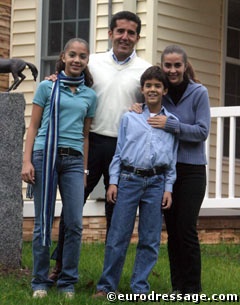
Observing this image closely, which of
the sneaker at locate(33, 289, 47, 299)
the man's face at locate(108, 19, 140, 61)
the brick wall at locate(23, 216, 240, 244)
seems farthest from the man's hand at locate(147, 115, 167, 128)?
the brick wall at locate(23, 216, 240, 244)

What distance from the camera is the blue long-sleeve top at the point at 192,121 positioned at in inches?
279

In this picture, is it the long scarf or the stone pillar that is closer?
the long scarf

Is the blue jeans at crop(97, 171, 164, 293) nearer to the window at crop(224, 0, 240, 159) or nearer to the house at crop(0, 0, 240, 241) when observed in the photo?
the house at crop(0, 0, 240, 241)

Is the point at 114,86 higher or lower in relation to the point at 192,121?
higher

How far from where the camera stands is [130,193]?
6.99 m

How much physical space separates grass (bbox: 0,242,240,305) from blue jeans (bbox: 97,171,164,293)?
198 millimetres

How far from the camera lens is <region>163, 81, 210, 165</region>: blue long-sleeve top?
710 cm

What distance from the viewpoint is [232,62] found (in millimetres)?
13508

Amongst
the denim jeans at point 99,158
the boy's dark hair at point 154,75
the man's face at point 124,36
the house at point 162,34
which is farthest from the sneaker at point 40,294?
the house at point 162,34

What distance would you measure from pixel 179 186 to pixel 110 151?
0.60m

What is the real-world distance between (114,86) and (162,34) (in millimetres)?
5152

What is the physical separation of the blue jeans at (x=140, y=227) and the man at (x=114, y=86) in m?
0.28

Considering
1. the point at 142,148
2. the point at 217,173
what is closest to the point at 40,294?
the point at 142,148

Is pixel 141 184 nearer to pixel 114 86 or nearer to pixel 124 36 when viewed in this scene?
pixel 114 86
